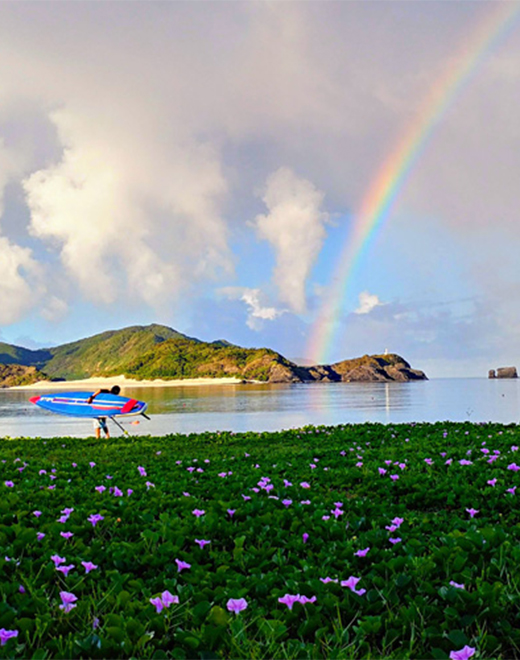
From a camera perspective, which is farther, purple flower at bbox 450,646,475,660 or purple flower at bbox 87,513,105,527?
purple flower at bbox 87,513,105,527

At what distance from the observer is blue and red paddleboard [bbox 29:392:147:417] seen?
76.2 feet

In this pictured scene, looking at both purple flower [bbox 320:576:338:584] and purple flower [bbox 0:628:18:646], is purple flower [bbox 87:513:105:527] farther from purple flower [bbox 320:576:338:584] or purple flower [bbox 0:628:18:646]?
purple flower [bbox 320:576:338:584]

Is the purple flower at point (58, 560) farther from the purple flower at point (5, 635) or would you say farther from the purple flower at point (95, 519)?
the purple flower at point (5, 635)


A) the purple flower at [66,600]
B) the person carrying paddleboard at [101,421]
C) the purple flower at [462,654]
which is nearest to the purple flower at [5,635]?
the purple flower at [66,600]

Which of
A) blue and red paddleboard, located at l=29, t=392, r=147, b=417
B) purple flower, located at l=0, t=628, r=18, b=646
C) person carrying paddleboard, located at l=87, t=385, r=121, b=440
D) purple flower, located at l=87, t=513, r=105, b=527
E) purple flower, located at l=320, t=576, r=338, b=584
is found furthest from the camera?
blue and red paddleboard, located at l=29, t=392, r=147, b=417

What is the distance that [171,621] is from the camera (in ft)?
11.4

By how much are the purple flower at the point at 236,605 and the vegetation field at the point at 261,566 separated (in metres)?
0.02

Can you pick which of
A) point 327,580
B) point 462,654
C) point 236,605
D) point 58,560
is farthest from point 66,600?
point 462,654

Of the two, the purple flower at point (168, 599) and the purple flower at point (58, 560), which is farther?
the purple flower at point (58, 560)

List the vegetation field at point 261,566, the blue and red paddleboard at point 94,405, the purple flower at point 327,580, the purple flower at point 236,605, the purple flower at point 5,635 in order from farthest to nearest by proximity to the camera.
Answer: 1. the blue and red paddleboard at point 94,405
2. the purple flower at point 327,580
3. the purple flower at point 236,605
4. the vegetation field at point 261,566
5. the purple flower at point 5,635

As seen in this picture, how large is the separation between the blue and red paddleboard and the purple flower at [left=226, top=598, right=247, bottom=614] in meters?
20.5

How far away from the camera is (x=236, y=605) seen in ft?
11.5

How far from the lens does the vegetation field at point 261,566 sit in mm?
3188

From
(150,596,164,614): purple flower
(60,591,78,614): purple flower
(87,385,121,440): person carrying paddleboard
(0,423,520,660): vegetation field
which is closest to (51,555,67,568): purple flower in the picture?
(0,423,520,660): vegetation field
